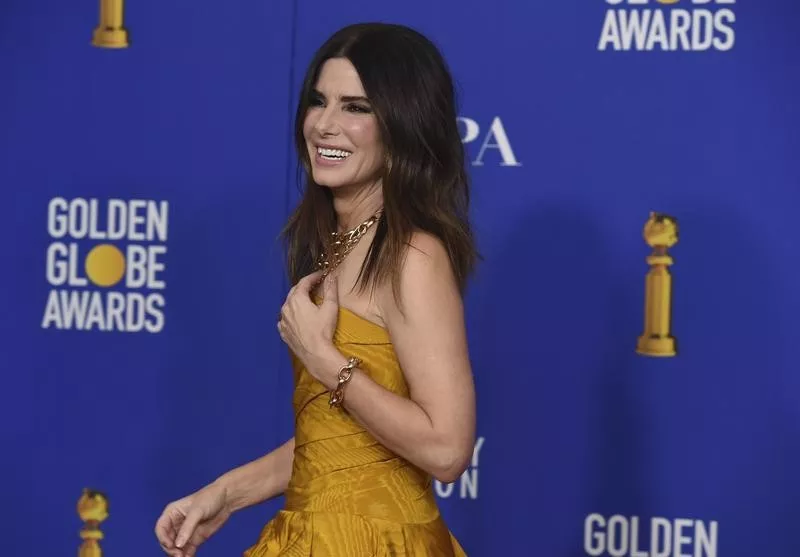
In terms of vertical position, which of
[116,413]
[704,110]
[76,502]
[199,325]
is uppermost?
[704,110]

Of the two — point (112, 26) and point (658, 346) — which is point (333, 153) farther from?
point (112, 26)

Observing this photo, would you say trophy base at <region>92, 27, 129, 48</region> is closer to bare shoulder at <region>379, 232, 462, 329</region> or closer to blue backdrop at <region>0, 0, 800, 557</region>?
blue backdrop at <region>0, 0, 800, 557</region>

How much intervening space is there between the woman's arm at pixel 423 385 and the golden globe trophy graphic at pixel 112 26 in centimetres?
176

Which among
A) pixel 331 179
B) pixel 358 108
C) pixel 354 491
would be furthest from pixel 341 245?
pixel 354 491

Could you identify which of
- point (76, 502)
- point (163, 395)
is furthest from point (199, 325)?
point (76, 502)

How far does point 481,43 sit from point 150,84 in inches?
33.4

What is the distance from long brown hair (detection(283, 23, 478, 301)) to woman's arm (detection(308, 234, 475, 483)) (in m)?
0.08

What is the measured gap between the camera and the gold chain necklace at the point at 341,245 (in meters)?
1.91

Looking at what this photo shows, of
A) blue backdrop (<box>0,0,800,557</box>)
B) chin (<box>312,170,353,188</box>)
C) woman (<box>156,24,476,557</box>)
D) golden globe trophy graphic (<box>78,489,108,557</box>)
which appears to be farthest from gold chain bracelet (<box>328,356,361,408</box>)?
golden globe trophy graphic (<box>78,489,108,557</box>)

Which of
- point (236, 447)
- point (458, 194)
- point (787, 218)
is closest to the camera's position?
point (458, 194)

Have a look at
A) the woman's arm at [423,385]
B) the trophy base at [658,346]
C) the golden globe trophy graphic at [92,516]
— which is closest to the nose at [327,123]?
the woman's arm at [423,385]

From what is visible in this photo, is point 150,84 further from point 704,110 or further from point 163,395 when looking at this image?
point 704,110

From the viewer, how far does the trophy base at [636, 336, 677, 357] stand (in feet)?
9.75

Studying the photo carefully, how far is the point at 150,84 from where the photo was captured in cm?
326
